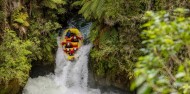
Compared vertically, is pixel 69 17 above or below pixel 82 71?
above

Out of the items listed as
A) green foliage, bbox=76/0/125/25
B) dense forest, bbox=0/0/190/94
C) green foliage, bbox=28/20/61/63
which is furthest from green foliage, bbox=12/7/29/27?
green foliage, bbox=76/0/125/25

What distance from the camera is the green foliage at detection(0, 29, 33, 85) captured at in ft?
31.6

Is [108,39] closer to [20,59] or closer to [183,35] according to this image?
[20,59]

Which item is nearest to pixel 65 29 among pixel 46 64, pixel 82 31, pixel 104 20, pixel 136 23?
pixel 82 31

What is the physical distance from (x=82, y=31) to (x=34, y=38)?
4367 mm

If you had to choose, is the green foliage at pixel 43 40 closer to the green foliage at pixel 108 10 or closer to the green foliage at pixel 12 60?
the green foliage at pixel 12 60

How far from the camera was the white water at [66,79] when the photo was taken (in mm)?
12255

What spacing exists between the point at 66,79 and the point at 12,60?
3740mm

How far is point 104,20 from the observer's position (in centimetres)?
1201

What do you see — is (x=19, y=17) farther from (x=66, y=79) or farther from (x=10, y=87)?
(x=66, y=79)

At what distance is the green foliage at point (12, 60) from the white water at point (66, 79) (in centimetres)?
164

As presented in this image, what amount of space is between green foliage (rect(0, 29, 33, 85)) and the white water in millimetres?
1636

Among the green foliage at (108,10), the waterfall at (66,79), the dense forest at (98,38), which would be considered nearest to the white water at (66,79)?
the waterfall at (66,79)

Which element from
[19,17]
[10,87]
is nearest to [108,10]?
[19,17]
